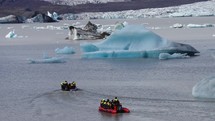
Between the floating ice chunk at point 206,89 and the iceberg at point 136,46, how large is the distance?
10.5 metres

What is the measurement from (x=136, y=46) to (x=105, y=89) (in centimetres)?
862

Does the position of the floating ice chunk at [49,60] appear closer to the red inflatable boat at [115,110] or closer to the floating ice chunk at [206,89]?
the floating ice chunk at [206,89]

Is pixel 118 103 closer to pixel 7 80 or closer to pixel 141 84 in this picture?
pixel 141 84

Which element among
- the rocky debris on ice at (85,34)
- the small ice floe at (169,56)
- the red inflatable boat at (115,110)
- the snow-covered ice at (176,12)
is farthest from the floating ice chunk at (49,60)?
the snow-covered ice at (176,12)

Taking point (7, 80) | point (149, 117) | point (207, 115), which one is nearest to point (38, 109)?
point (149, 117)

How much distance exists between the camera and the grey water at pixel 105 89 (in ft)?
57.0

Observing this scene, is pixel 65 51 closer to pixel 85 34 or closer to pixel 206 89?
pixel 85 34

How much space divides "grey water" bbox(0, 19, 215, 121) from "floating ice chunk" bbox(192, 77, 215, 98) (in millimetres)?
235

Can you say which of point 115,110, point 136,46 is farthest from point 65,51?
point 115,110

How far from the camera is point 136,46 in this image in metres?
30.0

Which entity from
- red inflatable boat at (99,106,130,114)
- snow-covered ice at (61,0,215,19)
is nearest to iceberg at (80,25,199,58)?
red inflatable boat at (99,106,130,114)

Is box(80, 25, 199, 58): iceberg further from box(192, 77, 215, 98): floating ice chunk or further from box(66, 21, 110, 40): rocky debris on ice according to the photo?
box(66, 21, 110, 40): rocky debris on ice

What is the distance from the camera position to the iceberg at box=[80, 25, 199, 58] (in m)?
29.6

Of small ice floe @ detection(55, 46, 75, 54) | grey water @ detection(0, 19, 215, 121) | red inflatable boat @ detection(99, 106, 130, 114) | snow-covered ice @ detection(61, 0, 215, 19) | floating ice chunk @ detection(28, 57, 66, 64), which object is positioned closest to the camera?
grey water @ detection(0, 19, 215, 121)
